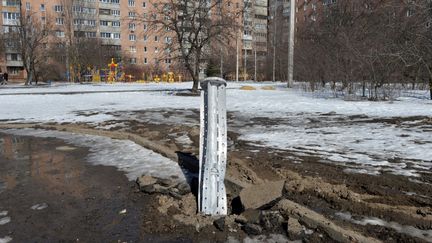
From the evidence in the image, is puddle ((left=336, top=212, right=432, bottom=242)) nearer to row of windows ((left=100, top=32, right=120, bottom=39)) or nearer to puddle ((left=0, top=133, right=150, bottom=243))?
puddle ((left=0, top=133, right=150, bottom=243))

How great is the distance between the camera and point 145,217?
3828mm

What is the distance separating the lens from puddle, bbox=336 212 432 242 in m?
3.31

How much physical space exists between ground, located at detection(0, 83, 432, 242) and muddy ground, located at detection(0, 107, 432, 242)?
12 millimetres

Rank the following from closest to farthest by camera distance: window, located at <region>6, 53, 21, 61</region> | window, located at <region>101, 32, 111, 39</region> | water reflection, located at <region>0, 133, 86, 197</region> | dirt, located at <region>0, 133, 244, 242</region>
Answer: dirt, located at <region>0, 133, 244, 242</region> < water reflection, located at <region>0, 133, 86, 197</region> < window, located at <region>6, 53, 21, 61</region> < window, located at <region>101, 32, 111, 39</region>

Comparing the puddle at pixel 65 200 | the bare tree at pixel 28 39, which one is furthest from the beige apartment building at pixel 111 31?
the puddle at pixel 65 200

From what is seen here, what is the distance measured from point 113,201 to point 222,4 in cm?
2357

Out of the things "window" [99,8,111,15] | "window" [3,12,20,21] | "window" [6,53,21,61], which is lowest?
"window" [6,53,21,61]

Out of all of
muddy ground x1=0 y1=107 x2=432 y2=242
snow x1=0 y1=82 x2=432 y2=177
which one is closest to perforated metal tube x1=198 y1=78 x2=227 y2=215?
muddy ground x1=0 y1=107 x2=432 y2=242

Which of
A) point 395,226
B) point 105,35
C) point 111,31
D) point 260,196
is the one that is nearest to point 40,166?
point 260,196

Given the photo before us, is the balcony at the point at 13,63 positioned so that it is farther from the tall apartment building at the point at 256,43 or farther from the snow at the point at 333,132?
the snow at the point at 333,132

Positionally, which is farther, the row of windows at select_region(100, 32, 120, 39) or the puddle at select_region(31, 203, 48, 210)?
the row of windows at select_region(100, 32, 120, 39)

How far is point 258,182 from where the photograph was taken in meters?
4.73

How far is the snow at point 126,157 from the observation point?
18.1ft

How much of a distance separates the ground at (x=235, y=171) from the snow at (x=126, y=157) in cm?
2
